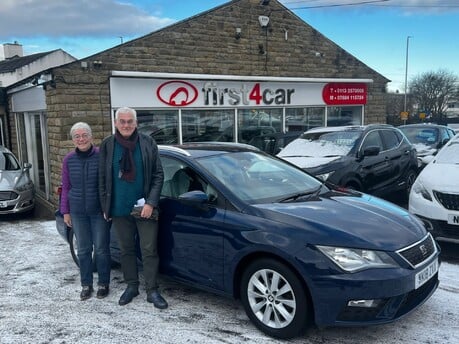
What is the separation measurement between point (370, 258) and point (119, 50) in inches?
301

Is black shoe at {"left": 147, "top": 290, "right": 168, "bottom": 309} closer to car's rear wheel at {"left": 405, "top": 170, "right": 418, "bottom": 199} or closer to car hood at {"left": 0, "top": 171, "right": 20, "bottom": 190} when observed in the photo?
car's rear wheel at {"left": 405, "top": 170, "right": 418, "bottom": 199}

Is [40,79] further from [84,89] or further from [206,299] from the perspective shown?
[206,299]

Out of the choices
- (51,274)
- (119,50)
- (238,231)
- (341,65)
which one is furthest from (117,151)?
(341,65)

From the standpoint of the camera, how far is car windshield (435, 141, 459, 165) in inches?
245

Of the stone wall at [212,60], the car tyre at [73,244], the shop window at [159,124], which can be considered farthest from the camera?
the shop window at [159,124]

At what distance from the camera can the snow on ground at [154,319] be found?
11.3 feet

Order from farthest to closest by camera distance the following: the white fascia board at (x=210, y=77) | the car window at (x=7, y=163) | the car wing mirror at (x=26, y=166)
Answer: the car window at (x=7, y=163) → the car wing mirror at (x=26, y=166) → the white fascia board at (x=210, y=77)

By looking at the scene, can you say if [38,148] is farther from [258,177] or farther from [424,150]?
[424,150]

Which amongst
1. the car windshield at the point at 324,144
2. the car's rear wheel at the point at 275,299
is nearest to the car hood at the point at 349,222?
the car's rear wheel at the point at 275,299

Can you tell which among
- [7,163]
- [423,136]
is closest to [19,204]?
[7,163]

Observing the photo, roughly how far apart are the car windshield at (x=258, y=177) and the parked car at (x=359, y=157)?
2212mm

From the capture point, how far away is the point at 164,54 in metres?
10.0

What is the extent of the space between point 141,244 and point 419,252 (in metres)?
2.35

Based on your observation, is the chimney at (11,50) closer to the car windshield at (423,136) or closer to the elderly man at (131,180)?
the car windshield at (423,136)
